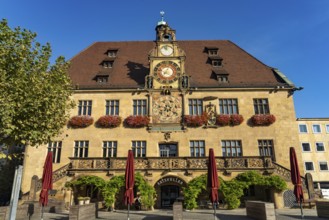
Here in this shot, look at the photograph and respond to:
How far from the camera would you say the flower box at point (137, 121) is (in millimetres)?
23469

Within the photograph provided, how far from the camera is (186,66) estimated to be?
27750mm

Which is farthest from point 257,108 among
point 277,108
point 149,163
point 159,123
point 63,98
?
point 63,98

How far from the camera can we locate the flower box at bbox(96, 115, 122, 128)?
23547 mm

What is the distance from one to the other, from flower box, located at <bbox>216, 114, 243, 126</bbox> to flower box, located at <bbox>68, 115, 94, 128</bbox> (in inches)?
476

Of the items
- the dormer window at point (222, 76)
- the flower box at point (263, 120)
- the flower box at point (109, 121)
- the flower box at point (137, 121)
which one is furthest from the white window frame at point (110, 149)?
the flower box at point (263, 120)

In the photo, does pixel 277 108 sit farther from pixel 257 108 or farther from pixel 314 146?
pixel 314 146

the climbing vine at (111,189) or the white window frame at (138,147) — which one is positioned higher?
the white window frame at (138,147)

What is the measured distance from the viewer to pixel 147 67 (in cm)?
2789

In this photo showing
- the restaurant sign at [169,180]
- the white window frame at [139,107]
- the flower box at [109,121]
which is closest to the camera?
the restaurant sign at [169,180]

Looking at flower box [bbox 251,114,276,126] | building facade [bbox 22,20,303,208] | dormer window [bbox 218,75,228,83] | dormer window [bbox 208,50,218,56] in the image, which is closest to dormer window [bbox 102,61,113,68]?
building facade [bbox 22,20,303,208]

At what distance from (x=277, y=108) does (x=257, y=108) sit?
1851 millimetres

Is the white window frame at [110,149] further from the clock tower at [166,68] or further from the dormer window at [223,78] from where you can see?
the dormer window at [223,78]

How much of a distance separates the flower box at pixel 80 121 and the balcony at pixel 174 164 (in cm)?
421

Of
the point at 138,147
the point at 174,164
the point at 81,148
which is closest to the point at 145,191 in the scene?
the point at 174,164
